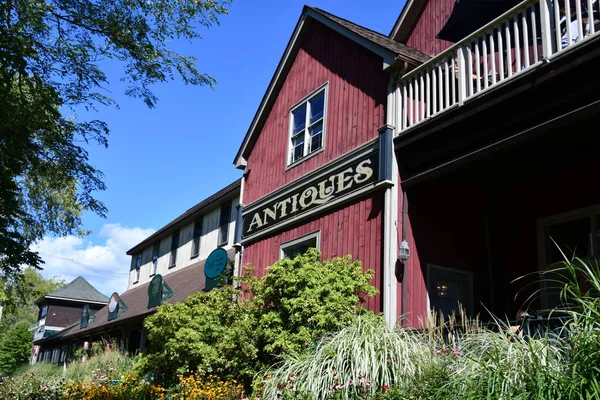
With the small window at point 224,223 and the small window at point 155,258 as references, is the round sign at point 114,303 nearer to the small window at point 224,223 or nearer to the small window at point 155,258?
the small window at point 155,258

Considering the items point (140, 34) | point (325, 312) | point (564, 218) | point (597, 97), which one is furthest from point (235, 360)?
point (140, 34)

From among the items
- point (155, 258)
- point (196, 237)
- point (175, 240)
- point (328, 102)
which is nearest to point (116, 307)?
point (155, 258)

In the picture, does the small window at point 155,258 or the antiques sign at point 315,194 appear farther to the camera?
the small window at point 155,258

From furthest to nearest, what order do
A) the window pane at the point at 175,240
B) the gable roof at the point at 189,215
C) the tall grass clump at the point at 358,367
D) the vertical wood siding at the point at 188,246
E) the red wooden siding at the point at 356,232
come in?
the window pane at the point at 175,240, the vertical wood siding at the point at 188,246, the gable roof at the point at 189,215, the red wooden siding at the point at 356,232, the tall grass clump at the point at 358,367

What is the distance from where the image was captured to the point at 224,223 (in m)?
20.1

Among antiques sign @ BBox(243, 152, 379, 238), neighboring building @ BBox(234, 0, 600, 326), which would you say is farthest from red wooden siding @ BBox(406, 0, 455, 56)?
antiques sign @ BBox(243, 152, 379, 238)

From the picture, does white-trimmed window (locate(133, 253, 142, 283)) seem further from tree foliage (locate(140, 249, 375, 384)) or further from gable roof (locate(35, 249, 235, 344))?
tree foliage (locate(140, 249, 375, 384))

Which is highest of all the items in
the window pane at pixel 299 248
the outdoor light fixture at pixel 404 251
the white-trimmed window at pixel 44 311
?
the white-trimmed window at pixel 44 311

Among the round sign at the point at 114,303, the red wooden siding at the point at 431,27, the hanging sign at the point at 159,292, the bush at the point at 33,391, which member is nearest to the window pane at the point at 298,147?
the red wooden siding at the point at 431,27

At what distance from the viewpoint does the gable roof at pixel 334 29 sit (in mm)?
9312

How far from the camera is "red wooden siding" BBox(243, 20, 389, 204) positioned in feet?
32.7

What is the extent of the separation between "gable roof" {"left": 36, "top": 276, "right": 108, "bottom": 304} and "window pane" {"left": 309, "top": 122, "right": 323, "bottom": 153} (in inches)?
1378

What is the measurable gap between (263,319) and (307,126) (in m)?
4.87

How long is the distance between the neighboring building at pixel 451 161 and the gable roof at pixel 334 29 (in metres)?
0.05
